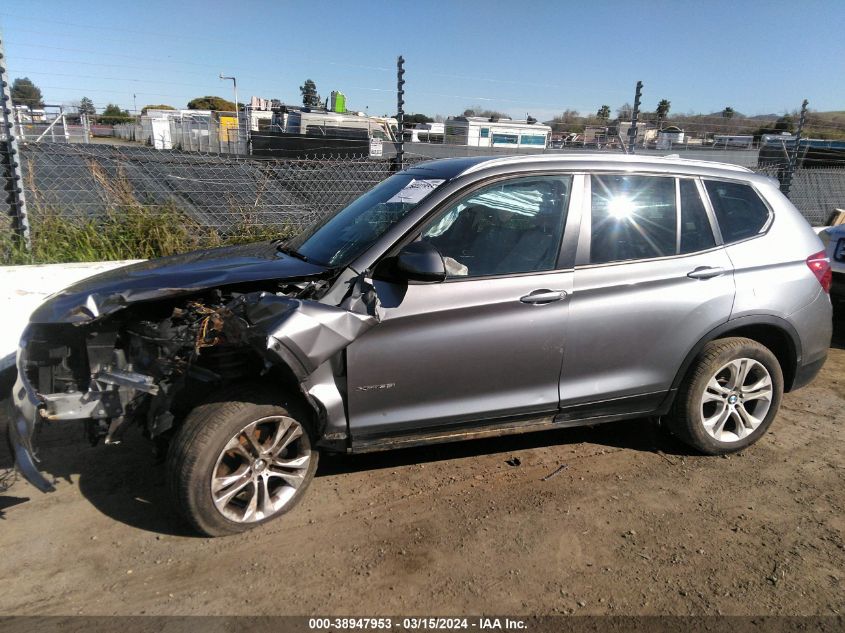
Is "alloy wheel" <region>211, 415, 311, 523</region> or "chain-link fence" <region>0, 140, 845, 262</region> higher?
"chain-link fence" <region>0, 140, 845, 262</region>

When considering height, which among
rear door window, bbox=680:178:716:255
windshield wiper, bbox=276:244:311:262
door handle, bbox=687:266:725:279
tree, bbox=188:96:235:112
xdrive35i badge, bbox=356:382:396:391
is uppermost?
tree, bbox=188:96:235:112

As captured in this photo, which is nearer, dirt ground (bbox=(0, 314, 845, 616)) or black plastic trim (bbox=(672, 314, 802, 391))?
dirt ground (bbox=(0, 314, 845, 616))

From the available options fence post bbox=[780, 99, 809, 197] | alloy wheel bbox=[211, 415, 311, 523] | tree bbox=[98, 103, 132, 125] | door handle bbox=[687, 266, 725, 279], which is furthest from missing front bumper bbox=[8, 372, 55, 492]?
fence post bbox=[780, 99, 809, 197]

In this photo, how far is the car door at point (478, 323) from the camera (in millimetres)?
2965

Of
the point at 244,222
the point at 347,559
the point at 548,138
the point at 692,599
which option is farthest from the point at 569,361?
the point at 548,138

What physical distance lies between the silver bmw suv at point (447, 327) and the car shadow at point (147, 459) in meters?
0.38

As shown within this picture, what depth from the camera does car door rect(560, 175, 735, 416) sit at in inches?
130

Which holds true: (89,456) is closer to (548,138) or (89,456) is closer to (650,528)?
(650,528)

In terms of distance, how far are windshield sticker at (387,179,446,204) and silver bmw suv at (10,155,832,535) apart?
21 millimetres

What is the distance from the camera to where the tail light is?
12.4 ft

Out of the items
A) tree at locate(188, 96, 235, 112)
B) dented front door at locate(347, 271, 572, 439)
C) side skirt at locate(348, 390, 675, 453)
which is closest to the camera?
dented front door at locate(347, 271, 572, 439)

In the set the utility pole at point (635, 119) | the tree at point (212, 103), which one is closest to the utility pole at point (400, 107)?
the utility pole at point (635, 119)

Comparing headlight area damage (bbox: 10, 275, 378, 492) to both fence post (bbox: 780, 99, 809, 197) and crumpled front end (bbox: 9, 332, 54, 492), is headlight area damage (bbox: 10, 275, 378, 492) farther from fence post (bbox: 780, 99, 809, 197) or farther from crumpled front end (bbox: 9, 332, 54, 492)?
fence post (bbox: 780, 99, 809, 197)

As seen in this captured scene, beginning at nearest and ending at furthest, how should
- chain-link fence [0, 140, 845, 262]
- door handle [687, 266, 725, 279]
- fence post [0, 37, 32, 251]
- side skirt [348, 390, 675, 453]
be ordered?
side skirt [348, 390, 675, 453] < door handle [687, 266, 725, 279] < fence post [0, 37, 32, 251] < chain-link fence [0, 140, 845, 262]
